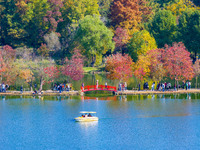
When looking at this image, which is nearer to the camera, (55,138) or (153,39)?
(55,138)

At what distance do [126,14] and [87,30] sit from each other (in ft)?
61.7

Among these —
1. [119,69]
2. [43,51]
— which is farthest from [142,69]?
[43,51]

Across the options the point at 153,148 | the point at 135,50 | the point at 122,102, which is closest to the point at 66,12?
the point at 135,50

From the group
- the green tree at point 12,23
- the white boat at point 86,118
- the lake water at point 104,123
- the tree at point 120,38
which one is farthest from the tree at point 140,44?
the white boat at point 86,118

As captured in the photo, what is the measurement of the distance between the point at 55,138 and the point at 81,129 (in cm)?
652

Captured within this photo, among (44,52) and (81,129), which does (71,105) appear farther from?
(44,52)

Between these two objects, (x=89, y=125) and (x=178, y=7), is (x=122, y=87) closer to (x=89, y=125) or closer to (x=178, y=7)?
(x=89, y=125)

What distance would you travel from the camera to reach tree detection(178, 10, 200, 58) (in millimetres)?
156500

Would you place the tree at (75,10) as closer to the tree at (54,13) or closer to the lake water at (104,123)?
the tree at (54,13)

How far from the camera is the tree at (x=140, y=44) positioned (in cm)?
15762

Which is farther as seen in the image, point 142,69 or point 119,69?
point 142,69

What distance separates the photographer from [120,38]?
168 m

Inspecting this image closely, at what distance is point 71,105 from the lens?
10362 cm

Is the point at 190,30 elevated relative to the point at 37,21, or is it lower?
lower
